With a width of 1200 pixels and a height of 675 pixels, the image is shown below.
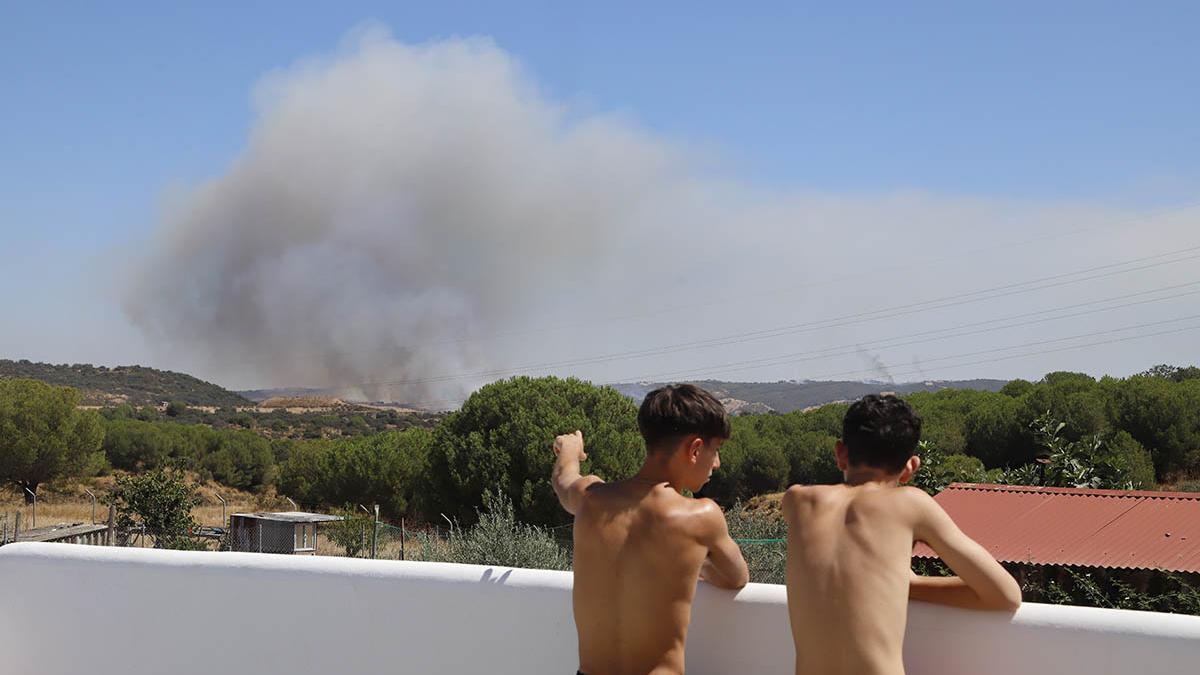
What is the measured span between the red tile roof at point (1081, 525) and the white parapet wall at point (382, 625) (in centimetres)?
941

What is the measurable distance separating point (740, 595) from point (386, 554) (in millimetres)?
17261

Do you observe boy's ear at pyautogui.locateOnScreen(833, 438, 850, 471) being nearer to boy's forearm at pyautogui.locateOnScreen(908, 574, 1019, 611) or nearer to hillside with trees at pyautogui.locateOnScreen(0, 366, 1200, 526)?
boy's forearm at pyautogui.locateOnScreen(908, 574, 1019, 611)

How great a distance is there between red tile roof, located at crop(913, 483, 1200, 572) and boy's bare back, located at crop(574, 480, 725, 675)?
389 inches

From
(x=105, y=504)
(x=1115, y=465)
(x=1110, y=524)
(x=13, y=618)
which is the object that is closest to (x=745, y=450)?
(x=1115, y=465)

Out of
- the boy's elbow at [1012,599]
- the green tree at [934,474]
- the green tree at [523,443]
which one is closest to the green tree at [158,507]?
the green tree at [523,443]

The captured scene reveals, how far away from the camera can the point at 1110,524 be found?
45.6ft

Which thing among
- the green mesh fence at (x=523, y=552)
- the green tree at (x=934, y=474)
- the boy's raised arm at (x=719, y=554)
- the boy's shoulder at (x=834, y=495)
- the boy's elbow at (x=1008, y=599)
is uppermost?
the boy's shoulder at (x=834, y=495)

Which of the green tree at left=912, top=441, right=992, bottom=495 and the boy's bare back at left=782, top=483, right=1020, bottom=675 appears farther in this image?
the green tree at left=912, top=441, right=992, bottom=495

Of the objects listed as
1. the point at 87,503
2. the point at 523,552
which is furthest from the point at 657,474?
the point at 87,503

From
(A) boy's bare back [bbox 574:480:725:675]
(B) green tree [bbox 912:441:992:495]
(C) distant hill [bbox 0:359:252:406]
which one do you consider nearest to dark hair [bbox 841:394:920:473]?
(A) boy's bare back [bbox 574:480:725:675]

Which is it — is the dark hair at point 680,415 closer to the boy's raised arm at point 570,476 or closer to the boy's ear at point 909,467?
the boy's raised arm at point 570,476

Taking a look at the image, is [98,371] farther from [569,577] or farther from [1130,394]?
[569,577]

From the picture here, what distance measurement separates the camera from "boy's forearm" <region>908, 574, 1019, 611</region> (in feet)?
7.80

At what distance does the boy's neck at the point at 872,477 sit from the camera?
7.89ft
